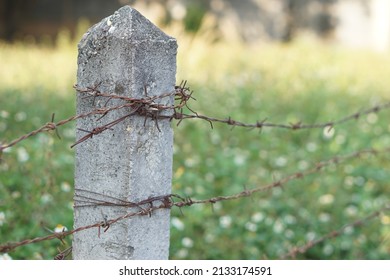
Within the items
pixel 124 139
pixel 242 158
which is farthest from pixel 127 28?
pixel 242 158

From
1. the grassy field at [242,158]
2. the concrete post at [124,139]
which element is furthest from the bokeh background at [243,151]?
the concrete post at [124,139]

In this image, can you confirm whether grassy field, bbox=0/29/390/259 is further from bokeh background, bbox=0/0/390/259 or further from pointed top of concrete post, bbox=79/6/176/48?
pointed top of concrete post, bbox=79/6/176/48

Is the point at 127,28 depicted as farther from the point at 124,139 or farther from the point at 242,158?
the point at 242,158

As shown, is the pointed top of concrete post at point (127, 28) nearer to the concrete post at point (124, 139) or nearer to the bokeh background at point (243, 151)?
the concrete post at point (124, 139)

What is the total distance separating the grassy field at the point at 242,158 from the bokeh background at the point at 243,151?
10 millimetres

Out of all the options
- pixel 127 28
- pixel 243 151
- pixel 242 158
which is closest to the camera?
pixel 127 28

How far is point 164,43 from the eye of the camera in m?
1.87

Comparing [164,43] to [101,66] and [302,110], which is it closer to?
[101,66]

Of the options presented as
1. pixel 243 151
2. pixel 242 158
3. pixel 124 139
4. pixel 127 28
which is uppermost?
pixel 243 151

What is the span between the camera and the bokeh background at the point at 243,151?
149 inches

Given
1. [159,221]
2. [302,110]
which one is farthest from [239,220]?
[302,110]

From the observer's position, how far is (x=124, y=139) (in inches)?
72.2

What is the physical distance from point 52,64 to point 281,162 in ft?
11.3

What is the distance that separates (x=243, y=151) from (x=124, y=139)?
375 cm
